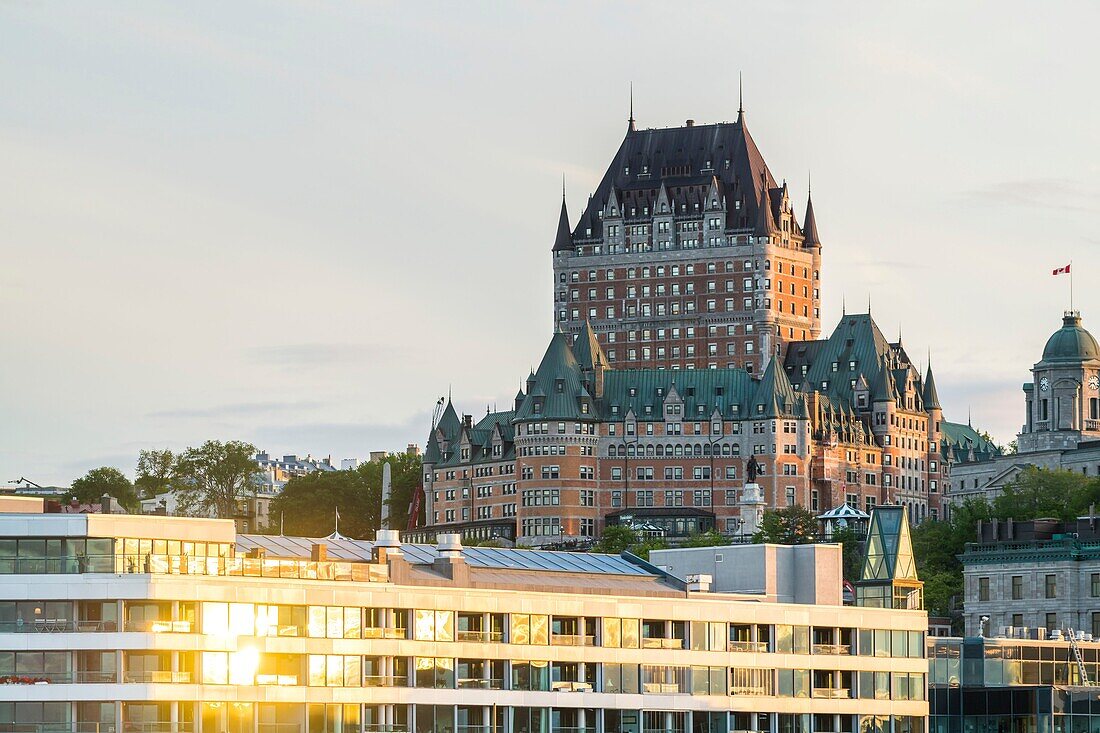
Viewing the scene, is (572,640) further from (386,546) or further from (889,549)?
(889,549)

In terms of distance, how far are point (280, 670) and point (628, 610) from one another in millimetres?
18873

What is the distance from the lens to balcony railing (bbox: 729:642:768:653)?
468 feet

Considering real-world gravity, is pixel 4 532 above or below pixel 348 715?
above

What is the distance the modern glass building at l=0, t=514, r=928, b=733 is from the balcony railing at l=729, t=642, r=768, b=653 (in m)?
0.19

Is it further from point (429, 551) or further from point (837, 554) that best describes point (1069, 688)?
point (429, 551)

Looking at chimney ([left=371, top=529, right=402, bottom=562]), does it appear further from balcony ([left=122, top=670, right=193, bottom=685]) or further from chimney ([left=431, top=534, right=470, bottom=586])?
balcony ([left=122, top=670, right=193, bottom=685])

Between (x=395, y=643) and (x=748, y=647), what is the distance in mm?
20240

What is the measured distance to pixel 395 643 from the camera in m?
131

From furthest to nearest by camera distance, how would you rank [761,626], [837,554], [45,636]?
[837,554] → [761,626] → [45,636]

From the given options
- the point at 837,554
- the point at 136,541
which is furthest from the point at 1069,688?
the point at 136,541

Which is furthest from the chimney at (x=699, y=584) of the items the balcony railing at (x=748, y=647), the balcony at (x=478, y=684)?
the balcony at (x=478, y=684)

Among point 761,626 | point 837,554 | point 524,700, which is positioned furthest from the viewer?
point 837,554

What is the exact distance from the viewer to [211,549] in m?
130

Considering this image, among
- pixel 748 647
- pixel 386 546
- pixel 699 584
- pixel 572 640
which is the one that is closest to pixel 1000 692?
pixel 699 584
